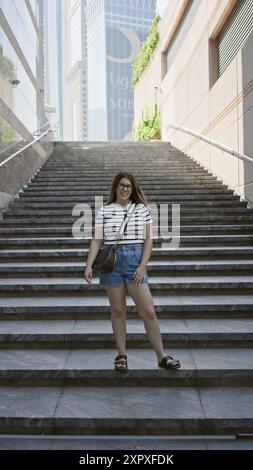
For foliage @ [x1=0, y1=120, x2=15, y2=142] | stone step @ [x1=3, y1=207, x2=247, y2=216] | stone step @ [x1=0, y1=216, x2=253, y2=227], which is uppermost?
foliage @ [x1=0, y1=120, x2=15, y2=142]

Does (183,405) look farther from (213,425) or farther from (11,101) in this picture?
(11,101)

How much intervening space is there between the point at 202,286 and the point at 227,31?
756cm

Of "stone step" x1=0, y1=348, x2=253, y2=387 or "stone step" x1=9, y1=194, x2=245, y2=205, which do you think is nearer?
"stone step" x1=0, y1=348, x2=253, y2=387

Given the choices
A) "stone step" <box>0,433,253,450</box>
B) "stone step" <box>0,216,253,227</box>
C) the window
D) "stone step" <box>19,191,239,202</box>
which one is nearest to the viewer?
"stone step" <box>0,433,253,450</box>

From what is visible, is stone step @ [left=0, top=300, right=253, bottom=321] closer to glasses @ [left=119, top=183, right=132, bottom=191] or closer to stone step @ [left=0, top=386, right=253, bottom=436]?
stone step @ [left=0, top=386, right=253, bottom=436]

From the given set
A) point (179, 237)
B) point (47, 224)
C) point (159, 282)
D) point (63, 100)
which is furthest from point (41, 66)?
point (63, 100)

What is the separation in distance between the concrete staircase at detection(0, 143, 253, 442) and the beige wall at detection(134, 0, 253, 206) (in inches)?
59.2

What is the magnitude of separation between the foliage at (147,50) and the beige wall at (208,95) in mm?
873

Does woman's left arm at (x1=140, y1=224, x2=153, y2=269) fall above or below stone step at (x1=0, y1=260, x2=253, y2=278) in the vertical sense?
below

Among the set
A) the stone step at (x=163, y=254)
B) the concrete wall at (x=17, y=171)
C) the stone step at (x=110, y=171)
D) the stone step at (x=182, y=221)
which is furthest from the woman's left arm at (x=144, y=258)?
the stone step at (x=110, y=171)

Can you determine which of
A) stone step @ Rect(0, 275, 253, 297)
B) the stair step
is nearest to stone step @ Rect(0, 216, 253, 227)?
the stair step

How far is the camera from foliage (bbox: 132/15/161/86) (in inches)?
792

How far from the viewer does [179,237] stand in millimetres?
6996
